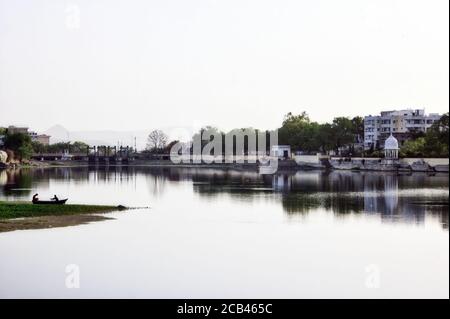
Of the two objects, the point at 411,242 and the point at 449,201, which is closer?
Result: the point at 411,242

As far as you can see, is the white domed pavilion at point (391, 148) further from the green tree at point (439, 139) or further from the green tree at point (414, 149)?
the green tree at point (439, 139)

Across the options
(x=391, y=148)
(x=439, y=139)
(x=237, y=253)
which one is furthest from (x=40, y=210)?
(x=391, y=148)

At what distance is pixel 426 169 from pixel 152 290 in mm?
87773

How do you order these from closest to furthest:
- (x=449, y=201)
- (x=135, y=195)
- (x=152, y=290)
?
(x=152, y=290) → (x=449, y=201) → (x=135, y=195)

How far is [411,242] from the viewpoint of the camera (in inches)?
1251

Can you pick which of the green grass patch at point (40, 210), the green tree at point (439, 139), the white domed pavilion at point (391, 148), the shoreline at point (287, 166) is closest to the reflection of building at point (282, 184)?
the green tree at point (439, 139)

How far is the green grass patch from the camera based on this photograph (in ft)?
124

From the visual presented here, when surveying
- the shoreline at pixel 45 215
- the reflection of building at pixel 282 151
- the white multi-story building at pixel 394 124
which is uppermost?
the white multi-story building at pixel 394 124

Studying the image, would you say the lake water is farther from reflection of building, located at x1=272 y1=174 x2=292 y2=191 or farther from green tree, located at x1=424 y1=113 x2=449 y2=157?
green tree, located at x1=424 y1=113 x2=449 y2=157

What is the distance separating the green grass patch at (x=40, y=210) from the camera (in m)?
37.8

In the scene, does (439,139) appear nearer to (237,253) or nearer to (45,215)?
(45,215)

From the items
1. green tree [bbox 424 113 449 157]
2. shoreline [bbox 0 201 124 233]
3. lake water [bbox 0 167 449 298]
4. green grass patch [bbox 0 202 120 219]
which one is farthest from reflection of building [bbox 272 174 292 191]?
green grass patch [bbox 0 202 120 219]
